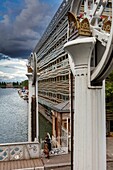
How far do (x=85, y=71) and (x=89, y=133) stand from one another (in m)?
0.87

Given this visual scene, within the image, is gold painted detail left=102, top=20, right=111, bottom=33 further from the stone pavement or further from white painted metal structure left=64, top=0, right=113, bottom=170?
the stone pavement

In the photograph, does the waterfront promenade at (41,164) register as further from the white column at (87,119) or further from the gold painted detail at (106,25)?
the gold painted detail at (106,25)

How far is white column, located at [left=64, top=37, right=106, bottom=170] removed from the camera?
314 cm

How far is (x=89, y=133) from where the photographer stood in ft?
10.3

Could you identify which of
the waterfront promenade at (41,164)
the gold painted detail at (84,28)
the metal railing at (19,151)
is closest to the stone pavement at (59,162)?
the waterfront promenade at (41,164)

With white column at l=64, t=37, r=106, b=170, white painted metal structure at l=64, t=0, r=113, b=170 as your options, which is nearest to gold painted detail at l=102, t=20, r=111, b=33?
white painted metal structure at l=64, t=0, r=113, b=170

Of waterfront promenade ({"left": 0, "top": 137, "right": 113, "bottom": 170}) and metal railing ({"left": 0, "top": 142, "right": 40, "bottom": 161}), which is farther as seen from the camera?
metal railing ({"left": 0, "top": 142, "right": 40, "bottom": 161})

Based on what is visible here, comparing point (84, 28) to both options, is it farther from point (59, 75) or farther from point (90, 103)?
point (59, 75)

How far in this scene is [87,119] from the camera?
3.15m

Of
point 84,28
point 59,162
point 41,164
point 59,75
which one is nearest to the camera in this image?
point 84,28

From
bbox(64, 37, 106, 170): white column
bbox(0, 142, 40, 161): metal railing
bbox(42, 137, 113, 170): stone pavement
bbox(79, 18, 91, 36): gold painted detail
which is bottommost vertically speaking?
bbox(42, 137, 113, 170): stone pavement

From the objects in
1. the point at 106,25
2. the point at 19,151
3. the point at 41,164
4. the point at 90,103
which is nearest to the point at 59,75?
the point at 19,151

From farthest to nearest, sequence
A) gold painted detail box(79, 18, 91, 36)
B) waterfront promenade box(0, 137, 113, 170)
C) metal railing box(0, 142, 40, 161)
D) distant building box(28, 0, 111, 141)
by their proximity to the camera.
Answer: distant building box(28, 0, 111, 141) < metal railing box(0, 142, 40, 161) < waterfront promenade box(0, 137, 113, 170) < gold painted detail box(79, 18, 91, 36)

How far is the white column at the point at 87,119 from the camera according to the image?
314 cm
